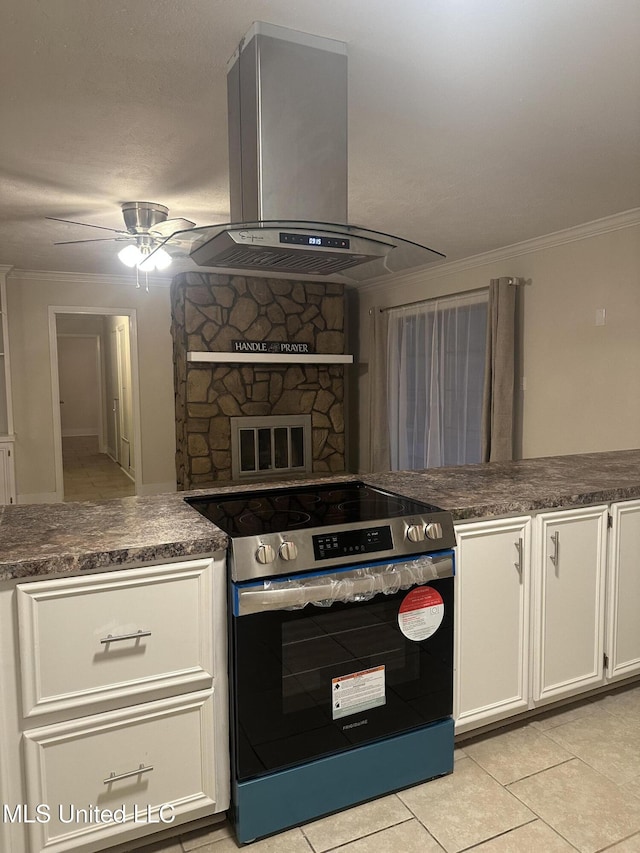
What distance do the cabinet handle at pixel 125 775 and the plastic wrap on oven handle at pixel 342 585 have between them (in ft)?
1.56

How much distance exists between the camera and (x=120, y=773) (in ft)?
5.29

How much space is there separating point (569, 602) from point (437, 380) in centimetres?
380

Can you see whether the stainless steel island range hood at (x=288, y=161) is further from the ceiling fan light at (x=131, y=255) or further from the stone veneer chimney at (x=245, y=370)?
the stone veneer chimney at (x=245, y=370)

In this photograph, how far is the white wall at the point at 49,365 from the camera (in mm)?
6250

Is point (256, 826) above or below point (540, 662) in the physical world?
below

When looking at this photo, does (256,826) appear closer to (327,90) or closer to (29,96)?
(327,90)

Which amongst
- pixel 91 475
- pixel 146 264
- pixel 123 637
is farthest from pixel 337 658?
pixel 91 475

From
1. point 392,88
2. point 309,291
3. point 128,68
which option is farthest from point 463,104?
point 309,291

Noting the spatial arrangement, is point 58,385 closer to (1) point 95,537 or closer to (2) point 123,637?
(1) point 95,537

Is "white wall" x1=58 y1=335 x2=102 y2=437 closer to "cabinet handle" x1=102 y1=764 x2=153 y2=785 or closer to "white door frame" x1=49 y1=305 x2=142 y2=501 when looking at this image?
"white door frame" x1=49 y1=305 x2=142 y2=501

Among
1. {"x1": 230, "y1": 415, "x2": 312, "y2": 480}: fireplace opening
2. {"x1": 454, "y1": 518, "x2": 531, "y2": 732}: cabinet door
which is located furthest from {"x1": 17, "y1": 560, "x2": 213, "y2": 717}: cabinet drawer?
{"x1": 230, "y1": 415, "x2": 312, "y2": 480}: fireplace opening

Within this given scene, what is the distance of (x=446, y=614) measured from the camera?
1974mm

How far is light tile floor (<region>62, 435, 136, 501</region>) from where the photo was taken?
7.08 m

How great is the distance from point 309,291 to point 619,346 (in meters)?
3.57
